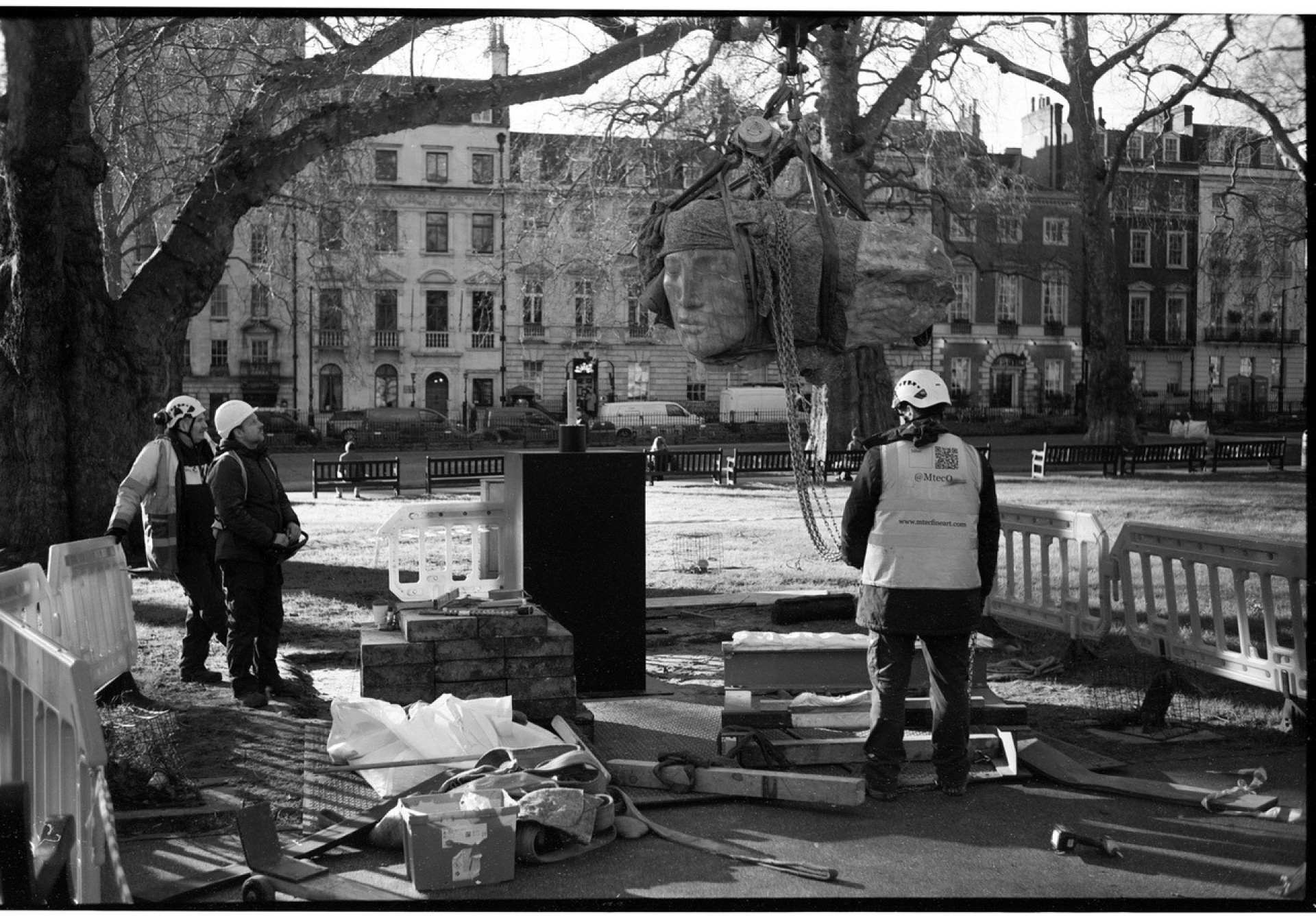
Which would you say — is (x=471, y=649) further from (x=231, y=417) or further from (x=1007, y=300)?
(x=1007, y=300)

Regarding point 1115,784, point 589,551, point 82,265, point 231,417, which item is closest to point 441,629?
point 589,551

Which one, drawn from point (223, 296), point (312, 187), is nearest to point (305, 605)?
point (312, 187)

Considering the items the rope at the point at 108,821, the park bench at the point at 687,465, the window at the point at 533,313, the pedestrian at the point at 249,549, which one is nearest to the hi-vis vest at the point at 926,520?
the rope at the point at 108,821

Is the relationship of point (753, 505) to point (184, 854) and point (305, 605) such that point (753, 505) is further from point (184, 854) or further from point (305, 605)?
point (184, 854)

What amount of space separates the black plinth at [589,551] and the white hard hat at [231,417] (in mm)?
1774

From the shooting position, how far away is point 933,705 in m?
6.45

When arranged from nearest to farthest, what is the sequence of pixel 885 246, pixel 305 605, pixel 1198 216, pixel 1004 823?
pixel 1004 823 < pixel 885 246 < pixel 305 605 < pixel 1198 216

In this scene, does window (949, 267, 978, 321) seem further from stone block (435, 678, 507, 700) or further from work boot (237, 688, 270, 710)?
stone block (435, 678, 507, 700)

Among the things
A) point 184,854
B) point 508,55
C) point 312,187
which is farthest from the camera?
point 312,187

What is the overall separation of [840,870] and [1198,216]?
6002 centimetres

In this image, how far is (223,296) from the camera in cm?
6153

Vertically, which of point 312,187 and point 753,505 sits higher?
point 312,187

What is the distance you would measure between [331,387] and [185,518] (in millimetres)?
54485

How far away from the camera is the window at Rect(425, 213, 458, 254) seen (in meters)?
61.9
